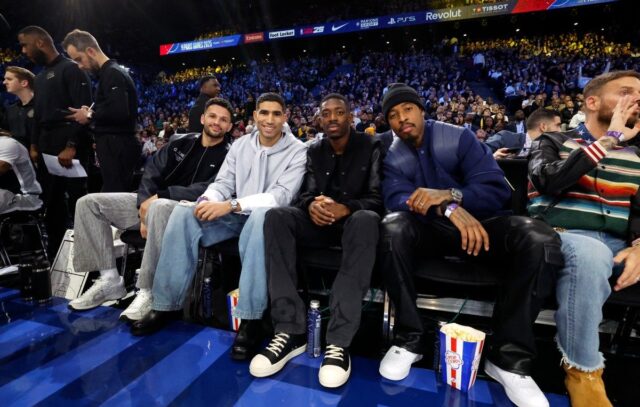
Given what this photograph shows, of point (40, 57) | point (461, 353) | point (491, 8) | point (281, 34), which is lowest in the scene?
point (461, 353)

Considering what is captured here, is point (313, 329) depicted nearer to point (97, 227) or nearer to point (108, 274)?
point (108, 274)

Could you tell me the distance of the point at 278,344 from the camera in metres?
1.72

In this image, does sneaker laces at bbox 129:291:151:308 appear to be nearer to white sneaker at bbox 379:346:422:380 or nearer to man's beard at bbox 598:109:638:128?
white sneaker at bbox 379:346:422:380

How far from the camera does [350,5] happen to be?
20.1 m

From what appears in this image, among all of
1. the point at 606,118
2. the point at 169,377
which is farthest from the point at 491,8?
the point at 169,377

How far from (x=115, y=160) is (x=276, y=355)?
225 cm

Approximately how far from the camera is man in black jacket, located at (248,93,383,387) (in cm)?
166

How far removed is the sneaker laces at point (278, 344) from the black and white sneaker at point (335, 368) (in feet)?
0.72

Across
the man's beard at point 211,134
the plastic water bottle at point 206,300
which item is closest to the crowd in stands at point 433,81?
the man's beard at point 211,134

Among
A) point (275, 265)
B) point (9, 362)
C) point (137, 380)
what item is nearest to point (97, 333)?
point (9, 362)

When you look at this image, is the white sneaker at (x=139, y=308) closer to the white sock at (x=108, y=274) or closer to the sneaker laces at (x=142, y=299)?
the sneaker laces at (x=142, y=299)

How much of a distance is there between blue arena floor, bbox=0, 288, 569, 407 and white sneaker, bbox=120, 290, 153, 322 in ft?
0.28

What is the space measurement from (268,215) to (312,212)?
255 millimetres

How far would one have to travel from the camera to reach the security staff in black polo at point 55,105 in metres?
3.15
